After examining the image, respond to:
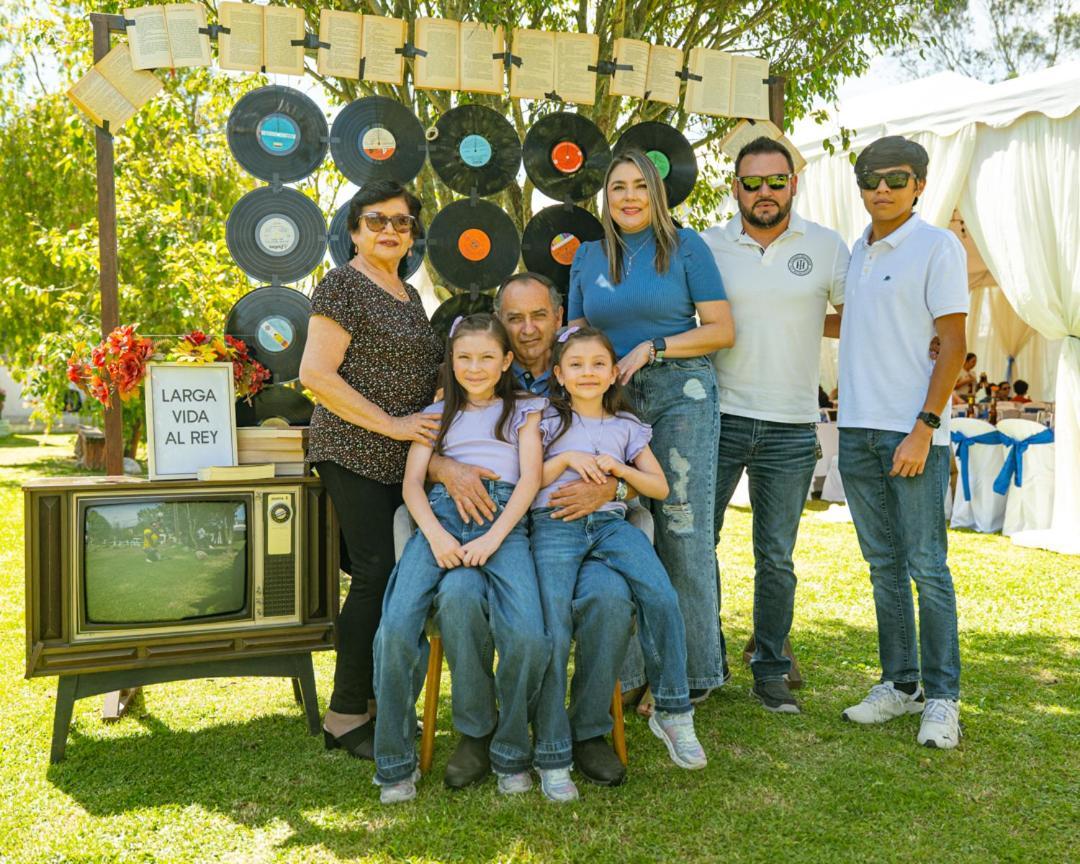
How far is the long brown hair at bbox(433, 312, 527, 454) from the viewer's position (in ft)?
9.80

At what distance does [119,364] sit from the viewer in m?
3.12

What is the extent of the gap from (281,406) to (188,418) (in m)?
0.52

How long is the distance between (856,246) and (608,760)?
195cm

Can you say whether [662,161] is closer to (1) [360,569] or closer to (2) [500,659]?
(1) [360,569]

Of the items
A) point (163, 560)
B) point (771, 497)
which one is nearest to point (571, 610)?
point (771, 497)

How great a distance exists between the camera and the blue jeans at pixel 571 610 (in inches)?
107

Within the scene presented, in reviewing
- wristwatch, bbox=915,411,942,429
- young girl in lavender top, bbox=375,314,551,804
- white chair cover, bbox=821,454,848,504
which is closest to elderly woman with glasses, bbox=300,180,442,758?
young girl in lavender top, bbox=375,314,551,804

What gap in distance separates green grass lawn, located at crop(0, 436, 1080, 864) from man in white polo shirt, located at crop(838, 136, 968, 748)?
38cm

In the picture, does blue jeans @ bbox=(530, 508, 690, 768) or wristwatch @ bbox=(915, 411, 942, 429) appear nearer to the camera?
blue jeans @ bbox=(530, 508, 690, 768)

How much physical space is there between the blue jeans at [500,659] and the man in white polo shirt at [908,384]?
1296mm

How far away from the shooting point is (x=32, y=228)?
39.3 feet

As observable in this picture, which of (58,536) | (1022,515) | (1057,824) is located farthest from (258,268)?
(1022,515)

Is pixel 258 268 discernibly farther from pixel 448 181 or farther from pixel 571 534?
pixel 571 534

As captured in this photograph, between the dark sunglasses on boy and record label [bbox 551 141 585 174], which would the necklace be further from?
record label [bbox 551 141 585 174]
